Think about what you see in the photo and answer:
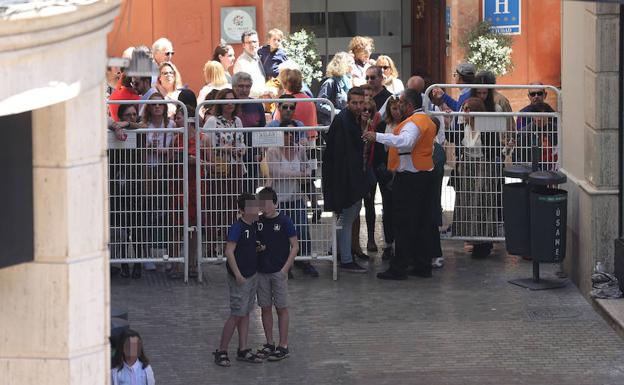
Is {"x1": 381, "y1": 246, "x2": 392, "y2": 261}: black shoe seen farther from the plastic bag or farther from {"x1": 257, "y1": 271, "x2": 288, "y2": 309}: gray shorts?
{"x1": 257, "y1": 271, "x2": 288, "y2": 309}: gray shorts

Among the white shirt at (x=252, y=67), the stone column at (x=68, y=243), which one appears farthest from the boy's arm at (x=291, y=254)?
the white shirt at (x=252, y=67)

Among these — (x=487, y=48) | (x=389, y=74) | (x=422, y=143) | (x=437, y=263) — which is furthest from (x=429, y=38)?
(x=422, y=143)

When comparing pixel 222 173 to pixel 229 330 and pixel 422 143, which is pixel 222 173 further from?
pixel 229 330

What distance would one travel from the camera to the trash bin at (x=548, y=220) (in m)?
13.8

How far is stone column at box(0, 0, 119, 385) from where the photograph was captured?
752cm

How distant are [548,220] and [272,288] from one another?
10.9 feet

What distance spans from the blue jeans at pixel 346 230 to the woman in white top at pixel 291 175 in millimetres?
355

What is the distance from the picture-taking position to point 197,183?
14422 mm

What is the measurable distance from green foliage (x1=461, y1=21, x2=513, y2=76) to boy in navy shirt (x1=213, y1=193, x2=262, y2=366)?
10525mm

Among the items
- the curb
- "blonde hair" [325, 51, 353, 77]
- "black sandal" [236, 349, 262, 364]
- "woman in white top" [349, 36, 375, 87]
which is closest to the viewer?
"black sandal" [236, 349, 262, 364]

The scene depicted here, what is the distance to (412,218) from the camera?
14.4 meters

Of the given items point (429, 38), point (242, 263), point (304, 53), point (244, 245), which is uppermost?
point (429, 38)

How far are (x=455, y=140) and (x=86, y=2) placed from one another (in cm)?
829

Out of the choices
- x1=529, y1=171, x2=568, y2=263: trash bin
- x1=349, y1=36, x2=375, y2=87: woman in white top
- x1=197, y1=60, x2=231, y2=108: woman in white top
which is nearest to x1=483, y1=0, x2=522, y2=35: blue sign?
x1=349, y1=36, x2=375, y2=87: woman in white top
